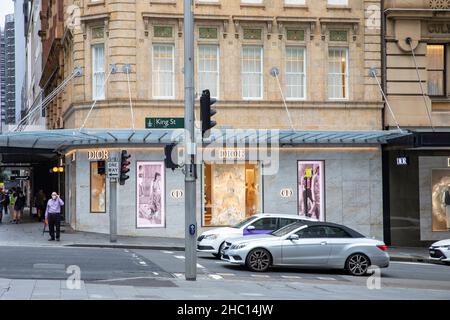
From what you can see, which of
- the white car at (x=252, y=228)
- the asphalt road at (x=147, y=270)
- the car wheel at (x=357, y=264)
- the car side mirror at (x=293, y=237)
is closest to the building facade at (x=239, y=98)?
the asphalt road at (x=147, y=270)

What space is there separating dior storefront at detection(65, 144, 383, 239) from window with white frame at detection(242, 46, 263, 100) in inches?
102

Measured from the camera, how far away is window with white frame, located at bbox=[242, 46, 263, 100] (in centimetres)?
3544

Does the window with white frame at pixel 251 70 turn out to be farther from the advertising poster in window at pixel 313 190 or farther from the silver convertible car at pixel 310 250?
the silver convertible car at pixel 310 250

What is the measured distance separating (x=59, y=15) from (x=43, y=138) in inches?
389

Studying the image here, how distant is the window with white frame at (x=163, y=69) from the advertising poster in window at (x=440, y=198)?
478 inches

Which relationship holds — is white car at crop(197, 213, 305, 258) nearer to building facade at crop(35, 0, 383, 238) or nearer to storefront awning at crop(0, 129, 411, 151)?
storefront awning at crop(0, 129, 411, 151)

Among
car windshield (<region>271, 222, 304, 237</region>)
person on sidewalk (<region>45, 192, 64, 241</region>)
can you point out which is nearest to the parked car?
car windshield (<region>271, 222, 304, 237</region>)

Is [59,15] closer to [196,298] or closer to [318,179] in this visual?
[318,179]

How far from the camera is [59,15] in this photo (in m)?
41.3

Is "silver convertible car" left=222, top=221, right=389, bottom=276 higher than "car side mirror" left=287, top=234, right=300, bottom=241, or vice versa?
"car side mirror" left=287, top=234, right=300, bottom=241

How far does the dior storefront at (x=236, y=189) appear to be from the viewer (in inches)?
1346

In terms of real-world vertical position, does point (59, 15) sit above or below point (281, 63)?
above
